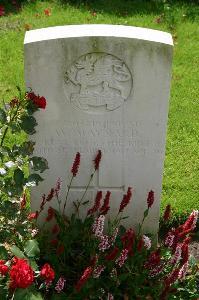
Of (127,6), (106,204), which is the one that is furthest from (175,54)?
(106,204)

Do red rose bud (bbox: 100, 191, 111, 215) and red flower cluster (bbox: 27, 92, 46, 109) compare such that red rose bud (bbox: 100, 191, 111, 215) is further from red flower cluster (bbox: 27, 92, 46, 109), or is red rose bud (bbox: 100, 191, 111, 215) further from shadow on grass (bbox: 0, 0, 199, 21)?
shadow on grass (bbox: 0, 0, 199, 21)

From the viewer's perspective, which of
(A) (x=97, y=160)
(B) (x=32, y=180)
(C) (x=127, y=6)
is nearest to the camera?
(B) (x=32, y=180)

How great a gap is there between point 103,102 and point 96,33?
1.45 feet

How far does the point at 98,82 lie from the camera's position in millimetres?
3436

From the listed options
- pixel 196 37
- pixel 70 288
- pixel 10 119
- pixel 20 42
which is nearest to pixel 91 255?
pixel 70 288

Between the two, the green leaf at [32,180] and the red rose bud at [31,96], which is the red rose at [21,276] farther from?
the red rose bud at [31,96]

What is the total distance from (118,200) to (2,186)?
3.30 feet

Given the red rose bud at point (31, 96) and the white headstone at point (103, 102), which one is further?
the white headstone at point (103, 102)

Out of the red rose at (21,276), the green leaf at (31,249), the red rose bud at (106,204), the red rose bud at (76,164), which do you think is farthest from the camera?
the red rose bud at (106,204)

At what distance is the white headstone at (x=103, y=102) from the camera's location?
3301 millimetres

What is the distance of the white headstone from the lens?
10.8 feet

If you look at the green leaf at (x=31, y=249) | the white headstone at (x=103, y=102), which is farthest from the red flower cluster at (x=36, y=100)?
the green leaf at (x=31, y=249)

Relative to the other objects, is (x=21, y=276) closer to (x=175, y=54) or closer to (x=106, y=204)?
(x=106, y=204)

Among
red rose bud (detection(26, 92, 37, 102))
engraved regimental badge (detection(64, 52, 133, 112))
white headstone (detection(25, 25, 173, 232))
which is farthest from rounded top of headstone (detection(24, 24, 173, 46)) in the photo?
red rose bud (detection(26, 92, 37, 102))
